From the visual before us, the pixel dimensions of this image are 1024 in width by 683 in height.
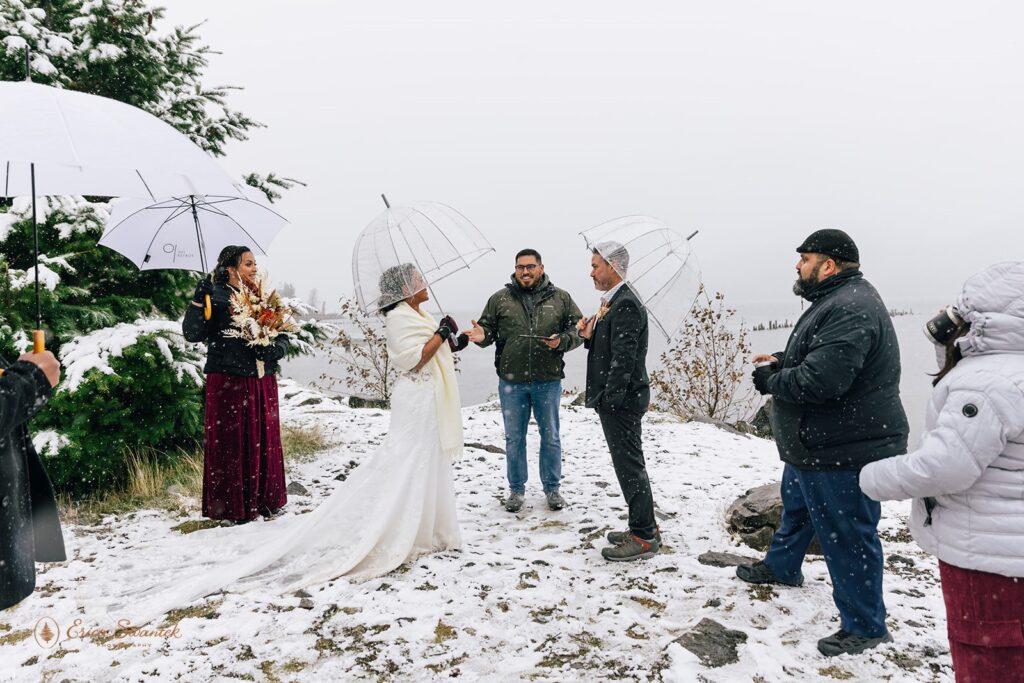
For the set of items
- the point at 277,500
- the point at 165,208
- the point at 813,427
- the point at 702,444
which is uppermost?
the point at 165,208

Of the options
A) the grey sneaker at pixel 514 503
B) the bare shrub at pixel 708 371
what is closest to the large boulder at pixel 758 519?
the grey sneaker at pixel 514 503

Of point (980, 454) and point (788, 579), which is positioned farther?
point (788, 579)

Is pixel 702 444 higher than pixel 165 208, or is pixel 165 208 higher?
pixel 165 208

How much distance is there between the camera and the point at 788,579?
3.81 metres

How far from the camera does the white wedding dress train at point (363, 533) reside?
12.6ft

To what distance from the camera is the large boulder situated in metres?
4.51

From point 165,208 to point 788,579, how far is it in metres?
5.30

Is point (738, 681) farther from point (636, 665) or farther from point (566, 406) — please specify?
point (566, 406)

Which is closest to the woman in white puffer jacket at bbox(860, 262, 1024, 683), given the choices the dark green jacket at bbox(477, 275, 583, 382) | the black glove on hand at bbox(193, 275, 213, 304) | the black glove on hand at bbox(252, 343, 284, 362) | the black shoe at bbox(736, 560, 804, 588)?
the black shoe at bbox(736, 560, 804, 588)

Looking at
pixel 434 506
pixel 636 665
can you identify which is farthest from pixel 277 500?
pixel 636 665

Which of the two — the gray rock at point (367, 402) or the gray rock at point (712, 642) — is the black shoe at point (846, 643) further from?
the gray rock at point (367, 402)

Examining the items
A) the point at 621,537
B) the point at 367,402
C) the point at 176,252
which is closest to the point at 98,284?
the point at 176,252

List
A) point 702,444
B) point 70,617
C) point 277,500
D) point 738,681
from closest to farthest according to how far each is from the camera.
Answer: point 738,681 → point 70,617 → point 277,500 → point 702,444

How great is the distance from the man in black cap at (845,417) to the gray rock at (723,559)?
1050 millimetres
